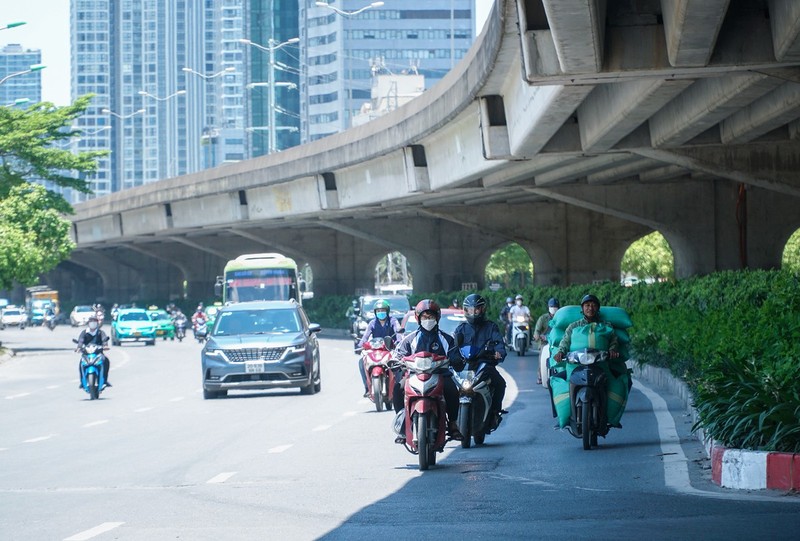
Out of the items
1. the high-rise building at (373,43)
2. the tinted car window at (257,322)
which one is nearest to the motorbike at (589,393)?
the tinted car window at (257,322)

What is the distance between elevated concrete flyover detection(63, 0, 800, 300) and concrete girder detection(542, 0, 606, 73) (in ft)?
0.09

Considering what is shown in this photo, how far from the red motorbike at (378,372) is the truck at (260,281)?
84.5 ft

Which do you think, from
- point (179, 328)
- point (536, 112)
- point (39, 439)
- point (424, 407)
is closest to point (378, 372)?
point (39, 439)

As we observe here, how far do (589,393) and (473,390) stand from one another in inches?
47.0

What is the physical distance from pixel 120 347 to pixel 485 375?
45.9 metres

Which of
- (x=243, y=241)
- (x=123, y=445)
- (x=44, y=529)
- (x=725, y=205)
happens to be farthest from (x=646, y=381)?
(x=243, y=241)

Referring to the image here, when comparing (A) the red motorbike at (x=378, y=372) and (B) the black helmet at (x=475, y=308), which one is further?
(A) the red motorbike at (x=378, y=372)

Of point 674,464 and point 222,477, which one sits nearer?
point 674,464

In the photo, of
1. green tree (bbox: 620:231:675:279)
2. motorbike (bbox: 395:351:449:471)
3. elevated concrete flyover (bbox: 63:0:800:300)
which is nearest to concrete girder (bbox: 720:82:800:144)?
elevated concrete flyover (bbox: 63:0:800:300)

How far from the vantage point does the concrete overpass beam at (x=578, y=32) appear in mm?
14469

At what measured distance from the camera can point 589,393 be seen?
47.1ft

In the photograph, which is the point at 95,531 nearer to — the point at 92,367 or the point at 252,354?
the point at 252,354

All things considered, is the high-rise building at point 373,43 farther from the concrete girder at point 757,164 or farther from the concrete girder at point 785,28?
the concrete girder at point 785,28

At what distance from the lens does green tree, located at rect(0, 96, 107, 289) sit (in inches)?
1934
